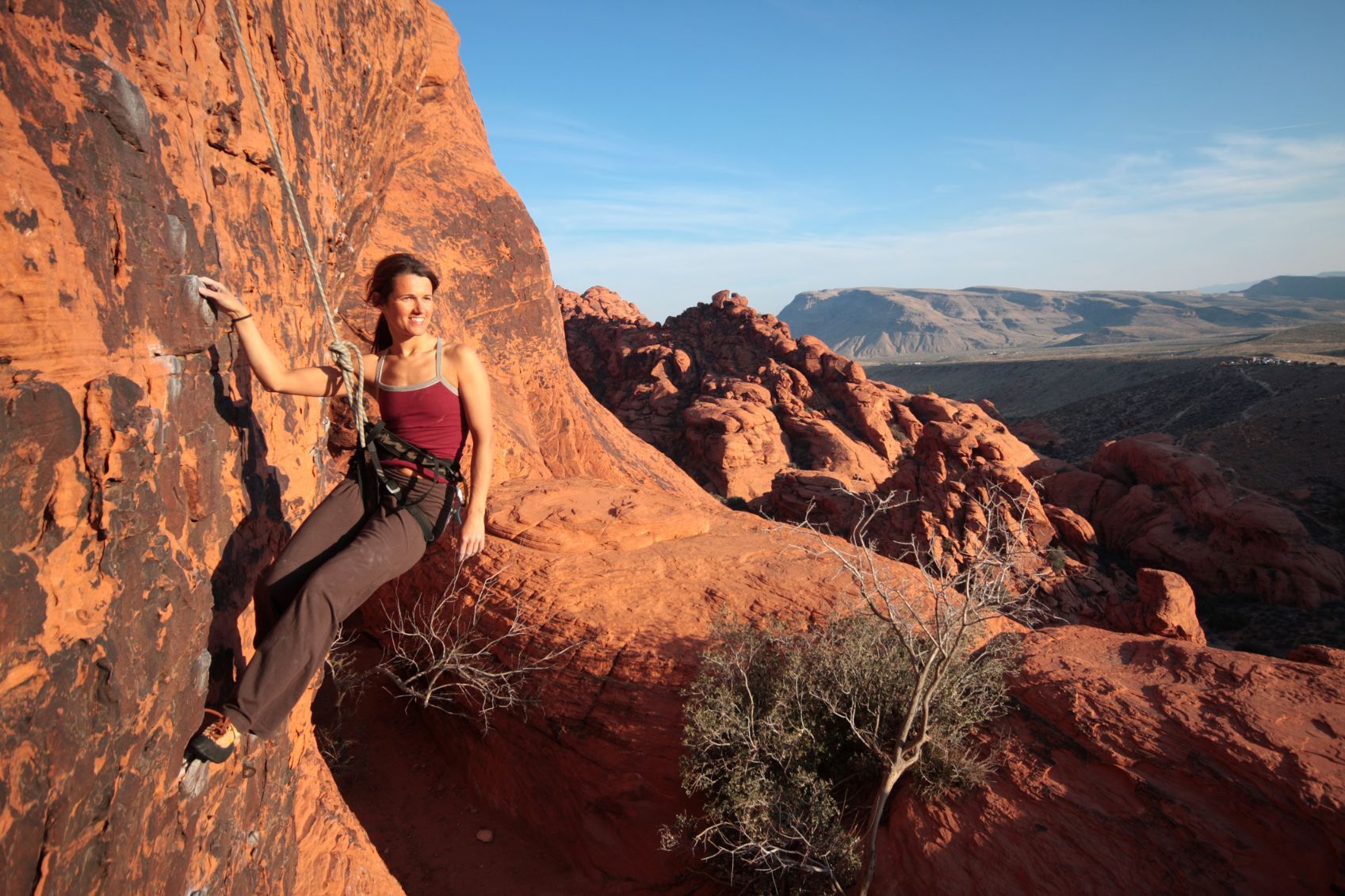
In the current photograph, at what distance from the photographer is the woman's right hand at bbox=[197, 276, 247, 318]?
266 centimetres

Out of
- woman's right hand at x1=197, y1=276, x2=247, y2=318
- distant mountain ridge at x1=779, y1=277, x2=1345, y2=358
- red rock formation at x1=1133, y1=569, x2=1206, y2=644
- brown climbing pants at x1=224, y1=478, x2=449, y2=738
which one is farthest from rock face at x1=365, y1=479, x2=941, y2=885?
distant mountain ridge at x1=779, y1=277, x2=1345, y2=358

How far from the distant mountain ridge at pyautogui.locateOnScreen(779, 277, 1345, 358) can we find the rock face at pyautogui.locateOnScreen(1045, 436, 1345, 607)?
97.1 metres

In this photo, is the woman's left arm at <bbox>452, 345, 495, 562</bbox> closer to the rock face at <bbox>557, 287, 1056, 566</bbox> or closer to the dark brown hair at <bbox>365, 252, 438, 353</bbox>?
the dark brown hair at <bbox>365, 252, 438, 353</bbox>

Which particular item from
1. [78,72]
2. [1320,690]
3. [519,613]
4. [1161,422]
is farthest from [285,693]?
[1161,422]

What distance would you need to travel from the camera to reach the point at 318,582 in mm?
2705

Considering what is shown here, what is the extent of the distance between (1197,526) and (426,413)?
18.7m

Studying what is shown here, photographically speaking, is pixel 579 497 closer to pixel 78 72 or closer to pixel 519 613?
pixel 519 613

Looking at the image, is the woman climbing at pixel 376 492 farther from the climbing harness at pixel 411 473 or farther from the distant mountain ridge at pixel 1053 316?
the distant mountain ridge at pixel 1053 316

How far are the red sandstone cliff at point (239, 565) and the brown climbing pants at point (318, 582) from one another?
217mm

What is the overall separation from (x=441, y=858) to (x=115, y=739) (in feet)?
14.4

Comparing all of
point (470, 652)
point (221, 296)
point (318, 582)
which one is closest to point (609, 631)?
point (470, 652)

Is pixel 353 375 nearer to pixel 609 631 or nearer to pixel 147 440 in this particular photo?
pixel 147 440

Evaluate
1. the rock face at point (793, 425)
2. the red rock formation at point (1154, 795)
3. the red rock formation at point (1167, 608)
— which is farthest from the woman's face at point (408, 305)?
the rock face at point (793, 425)

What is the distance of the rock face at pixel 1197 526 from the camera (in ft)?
47.1
